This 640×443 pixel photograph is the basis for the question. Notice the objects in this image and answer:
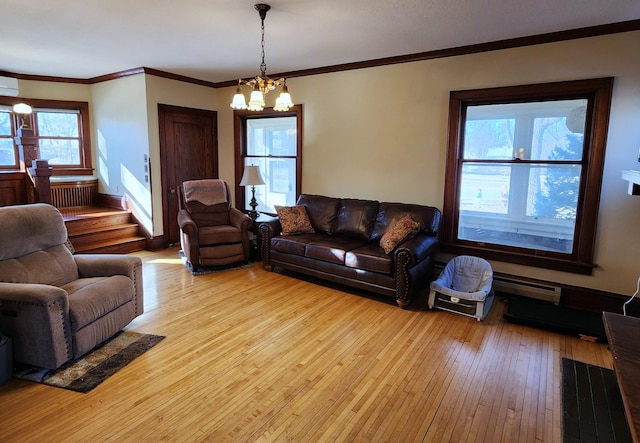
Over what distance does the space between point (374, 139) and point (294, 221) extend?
1.46 m

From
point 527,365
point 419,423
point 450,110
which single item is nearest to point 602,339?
point 527,365

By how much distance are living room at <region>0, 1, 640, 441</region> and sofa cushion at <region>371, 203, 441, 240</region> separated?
25 cm

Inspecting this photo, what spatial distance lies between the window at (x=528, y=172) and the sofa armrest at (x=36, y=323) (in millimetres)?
3737

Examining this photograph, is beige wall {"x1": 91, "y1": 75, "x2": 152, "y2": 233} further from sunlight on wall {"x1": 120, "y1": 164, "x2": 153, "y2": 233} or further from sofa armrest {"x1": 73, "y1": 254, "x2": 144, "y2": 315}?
sofa armrest {"x1": 73, "y1": 254, "x2": 144, "y2": 315}

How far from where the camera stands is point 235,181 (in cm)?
636

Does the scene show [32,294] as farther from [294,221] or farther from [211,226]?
[294,221]

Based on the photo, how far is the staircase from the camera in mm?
5258

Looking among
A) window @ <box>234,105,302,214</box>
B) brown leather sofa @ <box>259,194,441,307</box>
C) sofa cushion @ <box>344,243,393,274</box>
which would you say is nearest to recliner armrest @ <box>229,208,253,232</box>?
brown leather sofa @ <box>259,194,441,307</box>

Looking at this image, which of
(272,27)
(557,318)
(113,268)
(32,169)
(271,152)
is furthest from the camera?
(271,152)

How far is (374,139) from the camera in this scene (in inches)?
188

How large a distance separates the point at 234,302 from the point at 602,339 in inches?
128

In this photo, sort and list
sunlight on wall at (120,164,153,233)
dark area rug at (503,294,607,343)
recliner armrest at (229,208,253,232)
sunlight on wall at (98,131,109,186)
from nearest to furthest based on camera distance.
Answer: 1. dark area rug at (503,294,607,343)
2. recliner armrest at (229,208,253,232)
3. sunlight on wall at (120,164,153,233)
4. sunlight on wall at (98,131,109,186)

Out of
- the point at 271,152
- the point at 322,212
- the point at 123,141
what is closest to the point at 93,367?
the point at 322,212

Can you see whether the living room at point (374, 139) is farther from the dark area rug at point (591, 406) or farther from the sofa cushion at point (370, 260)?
the sofa cushion at point (370, 260)
